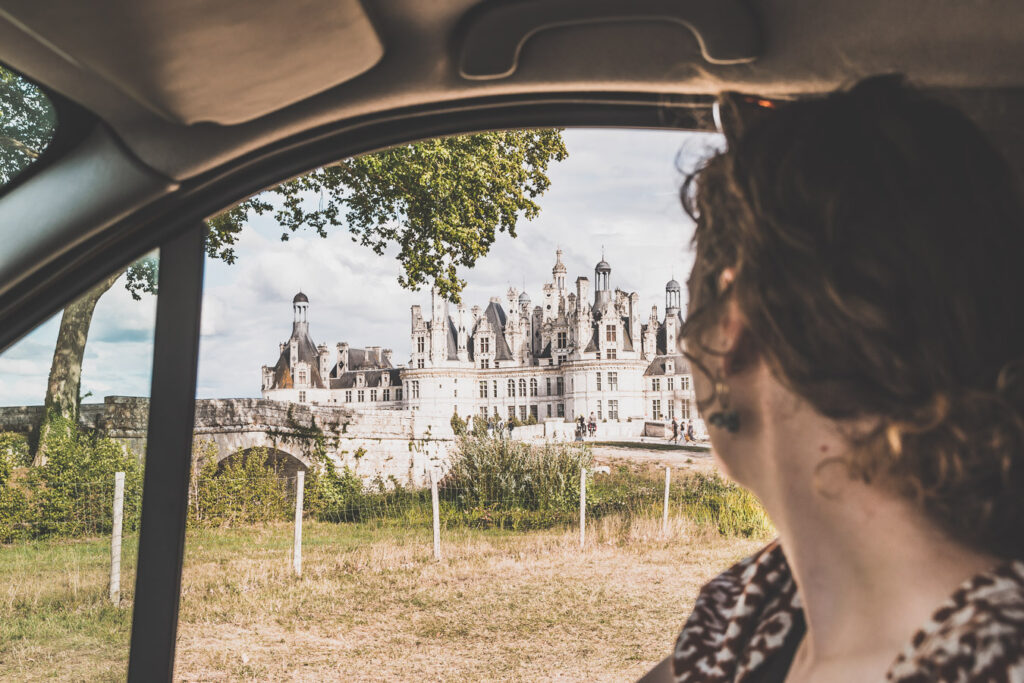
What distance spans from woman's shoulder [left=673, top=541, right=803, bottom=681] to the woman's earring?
228mm

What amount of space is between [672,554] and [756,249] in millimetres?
12729

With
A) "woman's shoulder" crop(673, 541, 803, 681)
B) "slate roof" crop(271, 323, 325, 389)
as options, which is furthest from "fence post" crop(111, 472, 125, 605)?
"slate roof" crop(271, 323, 325, 389)

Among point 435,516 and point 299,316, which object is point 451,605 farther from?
point 299,316

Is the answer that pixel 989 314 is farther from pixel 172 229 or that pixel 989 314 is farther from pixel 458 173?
pixel 458 173

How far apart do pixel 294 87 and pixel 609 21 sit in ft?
1.83

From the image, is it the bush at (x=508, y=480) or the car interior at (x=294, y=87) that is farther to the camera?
the bush at (x=508, y=480)

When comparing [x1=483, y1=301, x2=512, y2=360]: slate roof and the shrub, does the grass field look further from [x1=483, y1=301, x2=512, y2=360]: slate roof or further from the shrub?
[x1=483, y1=301, x2=512, y2=360]: slate roof

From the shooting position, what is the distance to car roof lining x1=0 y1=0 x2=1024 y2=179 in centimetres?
127

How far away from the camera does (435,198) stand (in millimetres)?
12695

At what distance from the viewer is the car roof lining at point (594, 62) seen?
127 cm

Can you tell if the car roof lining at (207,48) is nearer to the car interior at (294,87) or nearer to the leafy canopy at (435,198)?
the car interior at (294,87)

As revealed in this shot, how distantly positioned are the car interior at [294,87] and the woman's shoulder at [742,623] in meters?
0.81

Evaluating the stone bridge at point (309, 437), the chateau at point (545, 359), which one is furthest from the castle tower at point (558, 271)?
the stone bridge at point (309, 437)

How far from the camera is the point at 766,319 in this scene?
0.63 meters
